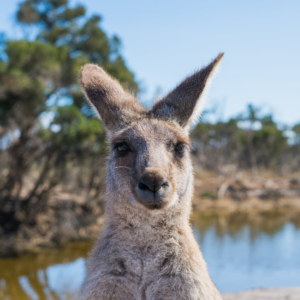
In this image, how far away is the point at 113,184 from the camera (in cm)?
294

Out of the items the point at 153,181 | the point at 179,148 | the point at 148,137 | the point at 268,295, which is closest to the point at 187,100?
the point at 179,148

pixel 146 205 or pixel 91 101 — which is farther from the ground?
pixel 91 101

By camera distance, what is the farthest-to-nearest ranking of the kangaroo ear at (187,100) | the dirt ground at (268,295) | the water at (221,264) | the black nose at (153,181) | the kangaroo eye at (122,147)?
1. the water at (221,264)
2. the dirt ground at (268,295)
3. the kangaroo ear at (187,100)
4. the kangaroo eye at (122,147)
5. the black nose at (153,181)

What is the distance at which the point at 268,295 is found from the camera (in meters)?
6.52

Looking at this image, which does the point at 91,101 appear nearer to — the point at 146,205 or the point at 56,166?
the point at 146,205

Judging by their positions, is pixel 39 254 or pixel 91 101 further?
pixel 39 254

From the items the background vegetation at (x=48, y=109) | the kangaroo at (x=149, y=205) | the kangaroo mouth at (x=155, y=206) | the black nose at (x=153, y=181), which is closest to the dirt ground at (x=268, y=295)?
the kangaroo at (x=149, y=205)

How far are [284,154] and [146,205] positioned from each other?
56016mm

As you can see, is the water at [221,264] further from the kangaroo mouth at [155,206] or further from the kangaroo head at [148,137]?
the kangaroo mouth at [155,206]

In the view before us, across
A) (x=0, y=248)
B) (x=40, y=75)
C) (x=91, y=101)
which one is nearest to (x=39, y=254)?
(x=0, y=248)

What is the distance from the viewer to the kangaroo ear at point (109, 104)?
10.5ft

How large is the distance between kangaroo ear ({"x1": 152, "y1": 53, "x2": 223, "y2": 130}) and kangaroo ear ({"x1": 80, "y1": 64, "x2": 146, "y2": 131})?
0.74 feet

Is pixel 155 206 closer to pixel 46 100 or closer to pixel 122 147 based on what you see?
pixel 122 147

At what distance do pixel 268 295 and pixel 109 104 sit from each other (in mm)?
5321
